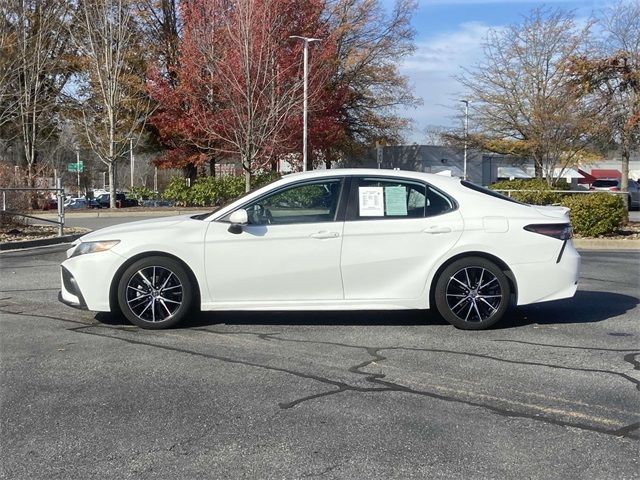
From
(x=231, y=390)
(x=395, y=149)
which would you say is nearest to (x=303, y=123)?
(x=395, y=149)

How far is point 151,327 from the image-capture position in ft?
21.8

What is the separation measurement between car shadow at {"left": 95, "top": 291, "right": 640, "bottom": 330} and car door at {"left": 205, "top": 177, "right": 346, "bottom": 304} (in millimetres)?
493

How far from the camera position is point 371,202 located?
6.77m

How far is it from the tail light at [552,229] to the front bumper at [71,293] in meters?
4.20

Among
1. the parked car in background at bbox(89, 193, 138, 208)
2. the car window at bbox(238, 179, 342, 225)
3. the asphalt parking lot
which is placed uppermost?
the parked car in background at bbox(89, 193, 138, 208)

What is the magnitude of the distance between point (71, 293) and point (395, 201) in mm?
3180

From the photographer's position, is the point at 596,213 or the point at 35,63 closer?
the point at 596,213

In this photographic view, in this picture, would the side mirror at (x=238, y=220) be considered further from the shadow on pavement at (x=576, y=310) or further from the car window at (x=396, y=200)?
the shadow on pavement at (x=576, y=310)

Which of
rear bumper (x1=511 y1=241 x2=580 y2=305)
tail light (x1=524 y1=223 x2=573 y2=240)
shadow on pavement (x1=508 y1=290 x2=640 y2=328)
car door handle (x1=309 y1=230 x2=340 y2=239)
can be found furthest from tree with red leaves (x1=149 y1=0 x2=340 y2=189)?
rear bumper (x1=511 y1=241 x2=580 y2=305)

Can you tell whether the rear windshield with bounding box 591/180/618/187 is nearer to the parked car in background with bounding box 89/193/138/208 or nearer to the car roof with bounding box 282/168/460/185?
the parked car in background with bounding box 89/193/138/208

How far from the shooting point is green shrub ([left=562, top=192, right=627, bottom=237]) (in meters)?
16.0

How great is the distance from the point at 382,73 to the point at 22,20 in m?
17.4

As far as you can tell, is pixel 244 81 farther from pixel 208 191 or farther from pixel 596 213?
pixel 596 213

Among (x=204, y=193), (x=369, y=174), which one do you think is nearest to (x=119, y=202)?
(x=204, y=193)
